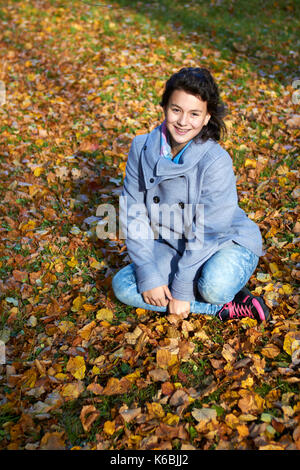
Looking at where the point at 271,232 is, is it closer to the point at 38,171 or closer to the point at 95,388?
the point at 95,388

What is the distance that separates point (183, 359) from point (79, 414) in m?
0.70

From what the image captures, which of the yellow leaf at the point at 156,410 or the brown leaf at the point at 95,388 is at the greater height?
the yellow leaf at the point at 156,410

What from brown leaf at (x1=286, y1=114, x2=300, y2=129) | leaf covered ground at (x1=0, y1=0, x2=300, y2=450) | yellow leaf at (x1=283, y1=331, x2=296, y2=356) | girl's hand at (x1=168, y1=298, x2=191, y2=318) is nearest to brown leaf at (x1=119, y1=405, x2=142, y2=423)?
leaf covered ground at (x1=0, y1=0, x2=300, y2=450)

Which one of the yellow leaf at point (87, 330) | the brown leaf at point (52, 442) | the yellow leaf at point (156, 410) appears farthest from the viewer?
the yellow leaf at point (87, 330)

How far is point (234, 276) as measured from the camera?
102 inches

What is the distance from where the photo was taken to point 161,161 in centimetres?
256

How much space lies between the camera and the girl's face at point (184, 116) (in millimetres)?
2379

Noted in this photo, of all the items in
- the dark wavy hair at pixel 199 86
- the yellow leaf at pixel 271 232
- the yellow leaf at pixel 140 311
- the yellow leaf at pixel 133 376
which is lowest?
the yellow leaf at pixel 133 376

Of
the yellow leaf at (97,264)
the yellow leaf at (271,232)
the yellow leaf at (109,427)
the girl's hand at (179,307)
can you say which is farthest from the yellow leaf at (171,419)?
the yellow leaf at (271,232)

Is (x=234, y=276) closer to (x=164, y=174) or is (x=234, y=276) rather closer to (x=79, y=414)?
(x=164, y=174)

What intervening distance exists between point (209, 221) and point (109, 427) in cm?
135

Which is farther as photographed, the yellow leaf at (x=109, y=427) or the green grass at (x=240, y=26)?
the green grass at (x=240, y=26)

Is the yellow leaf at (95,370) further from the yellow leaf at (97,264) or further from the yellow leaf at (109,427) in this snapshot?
the yellow leaf at (97,264)
